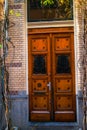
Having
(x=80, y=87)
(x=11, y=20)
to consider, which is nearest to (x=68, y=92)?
(x=80, y=87)

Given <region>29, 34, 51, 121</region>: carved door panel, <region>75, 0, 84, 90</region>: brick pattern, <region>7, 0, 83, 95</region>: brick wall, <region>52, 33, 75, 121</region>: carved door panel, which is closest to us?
<region>75, 0, 84, 90</region>: brick pattern

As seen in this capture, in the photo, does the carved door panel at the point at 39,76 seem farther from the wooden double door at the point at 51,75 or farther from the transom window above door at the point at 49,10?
the transom window above door at the point at 49,10

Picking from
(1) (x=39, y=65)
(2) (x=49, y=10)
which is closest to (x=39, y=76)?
(1) (x=39, y=65)

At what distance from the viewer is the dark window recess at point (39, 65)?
39.3 feet

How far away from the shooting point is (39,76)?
1195 centimetres

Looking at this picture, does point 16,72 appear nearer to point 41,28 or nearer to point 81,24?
point 41,28

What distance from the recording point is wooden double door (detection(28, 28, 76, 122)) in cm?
1180

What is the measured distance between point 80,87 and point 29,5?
3.00 m

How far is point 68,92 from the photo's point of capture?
1180cm

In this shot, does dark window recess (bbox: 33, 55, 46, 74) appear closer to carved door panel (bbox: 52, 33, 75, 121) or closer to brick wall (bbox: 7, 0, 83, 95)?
carved door panel (bbox: 52, 33, 75, 121)

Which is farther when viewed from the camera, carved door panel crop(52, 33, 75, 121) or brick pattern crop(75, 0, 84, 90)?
carved door panel crop(52, 33, 75, 121)

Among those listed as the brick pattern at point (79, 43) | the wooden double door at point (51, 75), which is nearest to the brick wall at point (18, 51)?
the wooden double door at point (51, 75)

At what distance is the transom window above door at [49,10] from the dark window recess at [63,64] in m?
1.19

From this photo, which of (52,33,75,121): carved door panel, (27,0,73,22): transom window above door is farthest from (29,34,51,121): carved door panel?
(27,0,73,22): transom window above door
